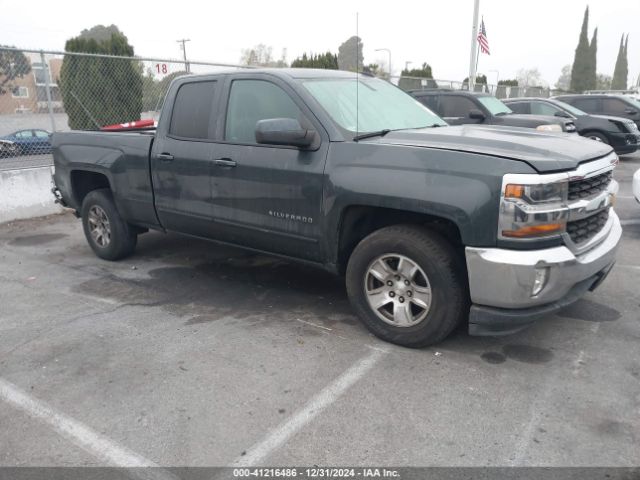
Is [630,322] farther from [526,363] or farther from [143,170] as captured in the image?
[143,170]

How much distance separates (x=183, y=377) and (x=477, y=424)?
1.78 meters

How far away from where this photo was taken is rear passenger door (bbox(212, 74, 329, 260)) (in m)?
3.98

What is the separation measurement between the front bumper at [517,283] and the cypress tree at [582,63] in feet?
216

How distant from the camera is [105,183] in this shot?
6.07 metres

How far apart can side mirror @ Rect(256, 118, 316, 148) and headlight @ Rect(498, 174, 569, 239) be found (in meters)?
1.42

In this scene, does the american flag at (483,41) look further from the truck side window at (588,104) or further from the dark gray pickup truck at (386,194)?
the dark gray pickup truck at (386,194)

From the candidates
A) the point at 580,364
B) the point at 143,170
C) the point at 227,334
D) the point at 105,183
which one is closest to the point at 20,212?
the point at 105,183

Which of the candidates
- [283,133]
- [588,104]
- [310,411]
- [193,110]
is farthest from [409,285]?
[588,104]

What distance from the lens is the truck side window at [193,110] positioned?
4.71m

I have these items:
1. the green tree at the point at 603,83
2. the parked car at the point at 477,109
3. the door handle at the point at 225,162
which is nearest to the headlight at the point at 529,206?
the door handle at the point at 225,162

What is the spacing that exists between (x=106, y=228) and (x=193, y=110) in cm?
190

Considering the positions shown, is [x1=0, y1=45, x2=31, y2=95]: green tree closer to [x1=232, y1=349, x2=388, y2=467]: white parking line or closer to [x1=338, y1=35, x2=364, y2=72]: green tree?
[x1=338, y1=35, x2=364, y2=72]: green tree

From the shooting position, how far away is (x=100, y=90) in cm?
1157

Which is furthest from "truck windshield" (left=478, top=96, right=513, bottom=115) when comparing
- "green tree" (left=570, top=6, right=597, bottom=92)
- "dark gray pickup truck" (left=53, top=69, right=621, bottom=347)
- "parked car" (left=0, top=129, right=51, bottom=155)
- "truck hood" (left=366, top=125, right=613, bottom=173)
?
"green tree" (left=570, top=6, right=597, bottom=92)
